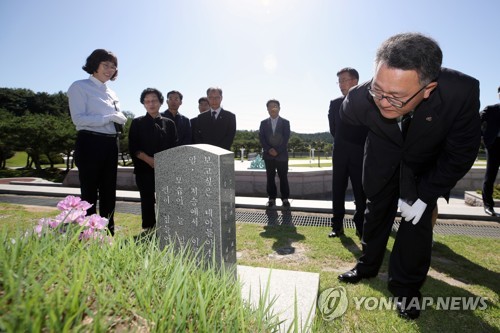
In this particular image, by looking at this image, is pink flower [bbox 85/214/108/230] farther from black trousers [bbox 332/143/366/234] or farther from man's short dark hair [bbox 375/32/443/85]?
black trousers [bbox 332/143/366/234]

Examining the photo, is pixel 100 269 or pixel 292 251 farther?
pixel 292 251

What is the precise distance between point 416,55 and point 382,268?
245 cm

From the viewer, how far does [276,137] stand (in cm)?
662

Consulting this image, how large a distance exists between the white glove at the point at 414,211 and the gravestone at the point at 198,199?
1.66 meters

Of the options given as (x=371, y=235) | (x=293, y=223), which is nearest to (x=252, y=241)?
(x=293, y=223)

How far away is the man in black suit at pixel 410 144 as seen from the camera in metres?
1.89

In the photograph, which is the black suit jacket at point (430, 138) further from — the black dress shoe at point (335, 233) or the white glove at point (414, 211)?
the black dress shoe at point (335, 233)

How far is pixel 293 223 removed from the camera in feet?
17.1

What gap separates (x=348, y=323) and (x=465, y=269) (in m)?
1.97

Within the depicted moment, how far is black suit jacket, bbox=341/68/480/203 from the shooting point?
2135 millimetres

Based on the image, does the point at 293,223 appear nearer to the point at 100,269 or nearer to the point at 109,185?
the point at 109,185

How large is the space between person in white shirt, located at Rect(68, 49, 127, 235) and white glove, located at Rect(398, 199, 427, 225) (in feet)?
10.5

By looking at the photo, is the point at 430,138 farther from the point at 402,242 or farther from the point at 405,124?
the point at 402,242

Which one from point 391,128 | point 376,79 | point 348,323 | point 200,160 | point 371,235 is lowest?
point 348,323
